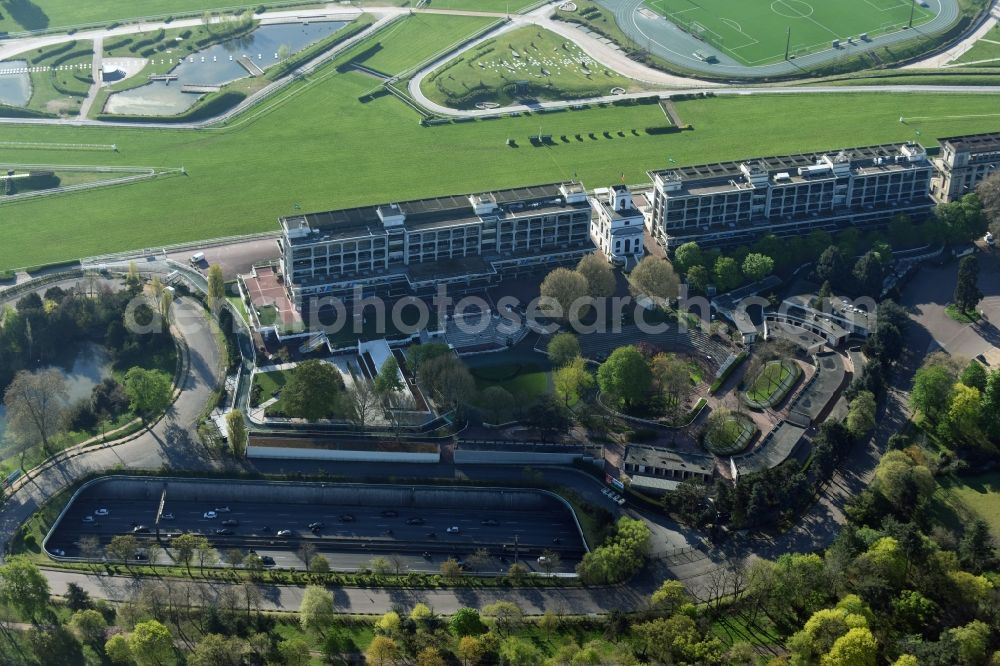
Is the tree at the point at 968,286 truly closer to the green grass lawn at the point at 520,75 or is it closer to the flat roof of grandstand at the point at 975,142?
the flat roof of grandstand at the point at 975,142

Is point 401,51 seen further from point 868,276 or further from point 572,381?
point 572,381

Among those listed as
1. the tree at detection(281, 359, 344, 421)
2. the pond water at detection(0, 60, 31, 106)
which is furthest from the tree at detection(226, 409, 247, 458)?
the pond water at detection(0, 60, 31, 106)

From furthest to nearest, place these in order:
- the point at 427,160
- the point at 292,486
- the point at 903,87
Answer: the point at 903,87 → the point at 427,160 → the point at 292,486

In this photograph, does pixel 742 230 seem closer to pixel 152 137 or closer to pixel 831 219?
pixel 831 219

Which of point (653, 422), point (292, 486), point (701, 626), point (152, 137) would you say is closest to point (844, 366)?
point (653, 422)

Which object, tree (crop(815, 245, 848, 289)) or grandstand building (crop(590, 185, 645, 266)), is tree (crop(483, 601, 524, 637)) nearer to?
grandstand building (crop(590, 185, 645, 266))
